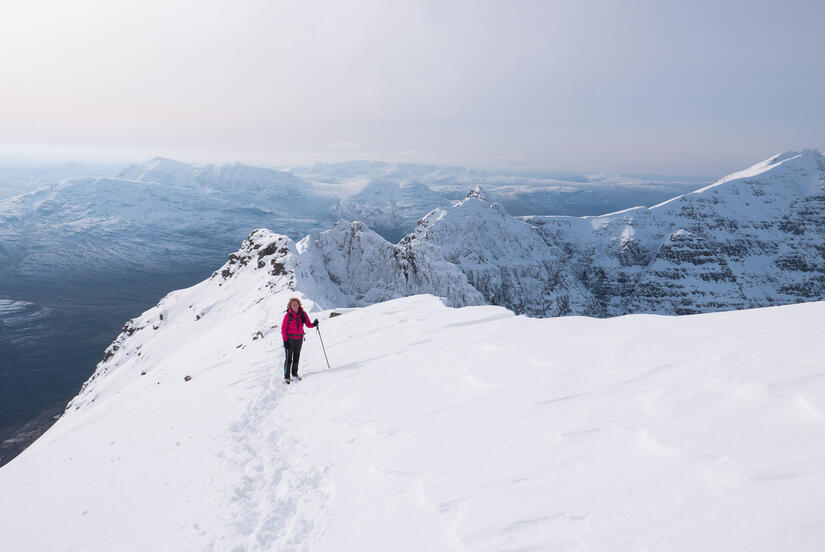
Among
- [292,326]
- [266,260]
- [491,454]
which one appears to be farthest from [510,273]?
[491,454]

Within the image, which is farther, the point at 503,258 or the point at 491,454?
the point at 503,258

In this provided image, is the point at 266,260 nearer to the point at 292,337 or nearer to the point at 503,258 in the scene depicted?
the point at 292,337

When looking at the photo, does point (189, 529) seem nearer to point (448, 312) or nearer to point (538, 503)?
point (538, 503)

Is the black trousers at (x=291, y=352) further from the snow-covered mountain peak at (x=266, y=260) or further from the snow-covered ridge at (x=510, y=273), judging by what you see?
the snow-covered ridge at (x=510, y=273)

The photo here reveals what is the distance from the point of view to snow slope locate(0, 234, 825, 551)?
12.0ft

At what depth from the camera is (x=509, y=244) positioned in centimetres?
17112

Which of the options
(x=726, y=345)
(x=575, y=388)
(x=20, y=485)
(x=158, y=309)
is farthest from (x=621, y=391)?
(x=158, y=309)

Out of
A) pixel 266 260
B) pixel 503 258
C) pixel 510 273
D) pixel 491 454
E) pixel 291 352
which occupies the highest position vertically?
pixel 491 454

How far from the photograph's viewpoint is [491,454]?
5.39 meters

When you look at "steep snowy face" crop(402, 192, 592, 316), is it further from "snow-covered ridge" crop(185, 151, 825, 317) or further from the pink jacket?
the pink jacket

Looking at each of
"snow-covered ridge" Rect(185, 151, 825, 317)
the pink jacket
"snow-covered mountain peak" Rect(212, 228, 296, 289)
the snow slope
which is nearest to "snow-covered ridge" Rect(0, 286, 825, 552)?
the snow slope

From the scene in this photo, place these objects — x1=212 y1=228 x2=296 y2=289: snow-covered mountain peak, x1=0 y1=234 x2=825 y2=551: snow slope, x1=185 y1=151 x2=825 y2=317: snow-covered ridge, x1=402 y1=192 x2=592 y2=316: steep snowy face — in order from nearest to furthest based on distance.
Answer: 1. x1=0 y1=234 x2=825 y2=551: snow slope
2. x1=212 y1=228 x2=296 y2=289: snow-covered mountain peak
3. x1=185 y1=151 x2=825 y2=317: snow-covered ridge
4. x1=402 y1=192 x2=592 y2=316: steep snowy face

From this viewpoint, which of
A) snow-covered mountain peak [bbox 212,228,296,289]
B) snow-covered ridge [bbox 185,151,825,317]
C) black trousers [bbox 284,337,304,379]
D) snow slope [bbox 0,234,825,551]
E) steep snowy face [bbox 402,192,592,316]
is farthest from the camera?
steep snowy face [bbox 402,192,592,316]

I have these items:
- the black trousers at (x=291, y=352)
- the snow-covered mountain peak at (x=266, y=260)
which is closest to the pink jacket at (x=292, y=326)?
the black trousers at (x=291, y=352)
